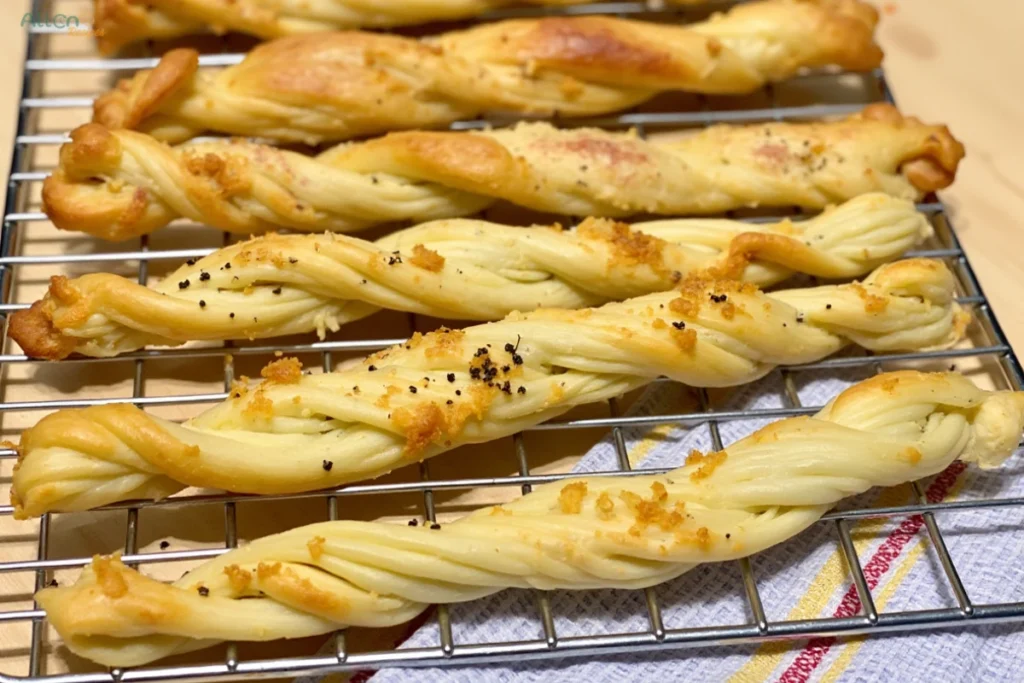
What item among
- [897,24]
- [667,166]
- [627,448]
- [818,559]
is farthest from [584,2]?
[818,559]

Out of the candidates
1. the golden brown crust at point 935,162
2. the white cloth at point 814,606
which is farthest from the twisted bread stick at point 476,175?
the white cloth at point 814,606

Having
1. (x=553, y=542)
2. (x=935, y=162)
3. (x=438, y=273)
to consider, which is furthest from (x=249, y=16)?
(x=935, y=162)

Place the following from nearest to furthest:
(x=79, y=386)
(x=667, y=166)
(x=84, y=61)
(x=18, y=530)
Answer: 1. (x=18, y=530)
2. (x=79, y=386)
3. (x=667, y=166)
4. (x=84, y=61)

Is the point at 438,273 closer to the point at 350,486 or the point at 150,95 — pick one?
the point at 350,486

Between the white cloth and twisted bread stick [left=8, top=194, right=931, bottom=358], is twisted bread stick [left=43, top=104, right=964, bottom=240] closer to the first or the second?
twisted bread stick [left=8, top=194, right=931, bottom=358]

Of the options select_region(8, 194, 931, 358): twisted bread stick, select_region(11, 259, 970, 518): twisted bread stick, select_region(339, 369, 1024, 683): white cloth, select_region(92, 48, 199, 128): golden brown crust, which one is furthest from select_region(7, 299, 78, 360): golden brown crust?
select_region(339, 369, 1024, 683): white cloth

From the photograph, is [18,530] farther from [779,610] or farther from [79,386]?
[779,610]

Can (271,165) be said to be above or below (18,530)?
above
